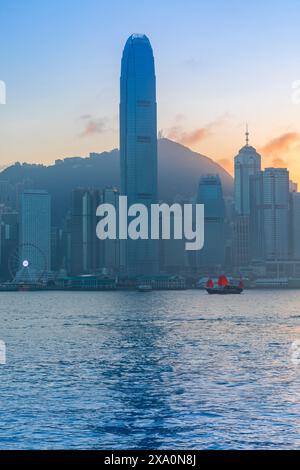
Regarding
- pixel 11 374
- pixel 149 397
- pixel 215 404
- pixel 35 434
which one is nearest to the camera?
pixel 35 434

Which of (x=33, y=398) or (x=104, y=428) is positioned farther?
(x=33, y=398)

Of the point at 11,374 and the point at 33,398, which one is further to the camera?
the point at 11,374

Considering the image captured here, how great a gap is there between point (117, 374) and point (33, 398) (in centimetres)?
1194

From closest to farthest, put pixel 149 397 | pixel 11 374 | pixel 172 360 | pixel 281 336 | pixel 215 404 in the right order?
pixel 215 404 → pixel 149 397 → pixel 11 374 → pixel 172 360 → pixel 281 336

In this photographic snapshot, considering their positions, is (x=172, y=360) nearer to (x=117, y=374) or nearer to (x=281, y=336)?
(x=117, y=374)

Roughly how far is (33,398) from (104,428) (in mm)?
9452

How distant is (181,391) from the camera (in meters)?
48.1

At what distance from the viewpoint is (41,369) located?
59656mm

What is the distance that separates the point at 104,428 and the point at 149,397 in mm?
9272

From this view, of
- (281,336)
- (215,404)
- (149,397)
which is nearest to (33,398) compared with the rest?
(149,397)
